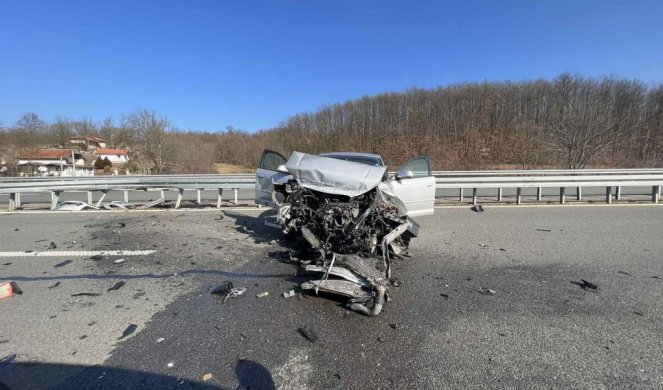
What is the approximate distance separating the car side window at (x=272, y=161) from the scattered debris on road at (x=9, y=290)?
13.6ft

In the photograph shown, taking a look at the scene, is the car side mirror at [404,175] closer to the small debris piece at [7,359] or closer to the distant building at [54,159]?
the small debris piece at [7,359]

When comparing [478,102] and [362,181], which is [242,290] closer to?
[362,181]

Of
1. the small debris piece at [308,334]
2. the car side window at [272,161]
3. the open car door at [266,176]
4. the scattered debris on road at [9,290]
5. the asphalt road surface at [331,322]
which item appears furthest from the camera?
the car side window at [272,161]

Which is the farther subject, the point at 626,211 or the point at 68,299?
the point at 626,211

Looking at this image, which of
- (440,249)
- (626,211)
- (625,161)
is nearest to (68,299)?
(440,249)

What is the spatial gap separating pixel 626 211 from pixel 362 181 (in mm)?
8809

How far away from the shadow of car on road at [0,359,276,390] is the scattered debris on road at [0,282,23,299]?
1.73 m

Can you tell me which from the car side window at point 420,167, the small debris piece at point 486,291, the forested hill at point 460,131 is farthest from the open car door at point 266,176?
the forested hill at point 460,131

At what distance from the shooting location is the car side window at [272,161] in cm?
709

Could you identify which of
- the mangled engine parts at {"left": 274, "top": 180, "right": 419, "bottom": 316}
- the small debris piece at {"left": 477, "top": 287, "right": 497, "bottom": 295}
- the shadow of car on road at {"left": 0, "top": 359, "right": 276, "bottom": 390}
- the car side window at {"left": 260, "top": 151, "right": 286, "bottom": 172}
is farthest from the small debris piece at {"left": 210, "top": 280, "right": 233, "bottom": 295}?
the car side window at {"left": 260, "top": 151, "right": 286, "bottom": 172}

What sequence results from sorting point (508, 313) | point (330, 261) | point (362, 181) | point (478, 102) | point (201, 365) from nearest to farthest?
point (201, 365) < point (508, 313) < point (330, 261) < point (362, 181) < point (478, 102)

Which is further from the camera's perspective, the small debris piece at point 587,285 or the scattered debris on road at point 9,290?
the small debris piece at point 587,285

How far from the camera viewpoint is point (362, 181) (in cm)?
468

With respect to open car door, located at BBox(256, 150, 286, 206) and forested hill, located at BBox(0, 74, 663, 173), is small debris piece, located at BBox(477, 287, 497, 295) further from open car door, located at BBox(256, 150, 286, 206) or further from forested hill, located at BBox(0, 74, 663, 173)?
forested hill, located at BBox(0, 74, 663, 173)
